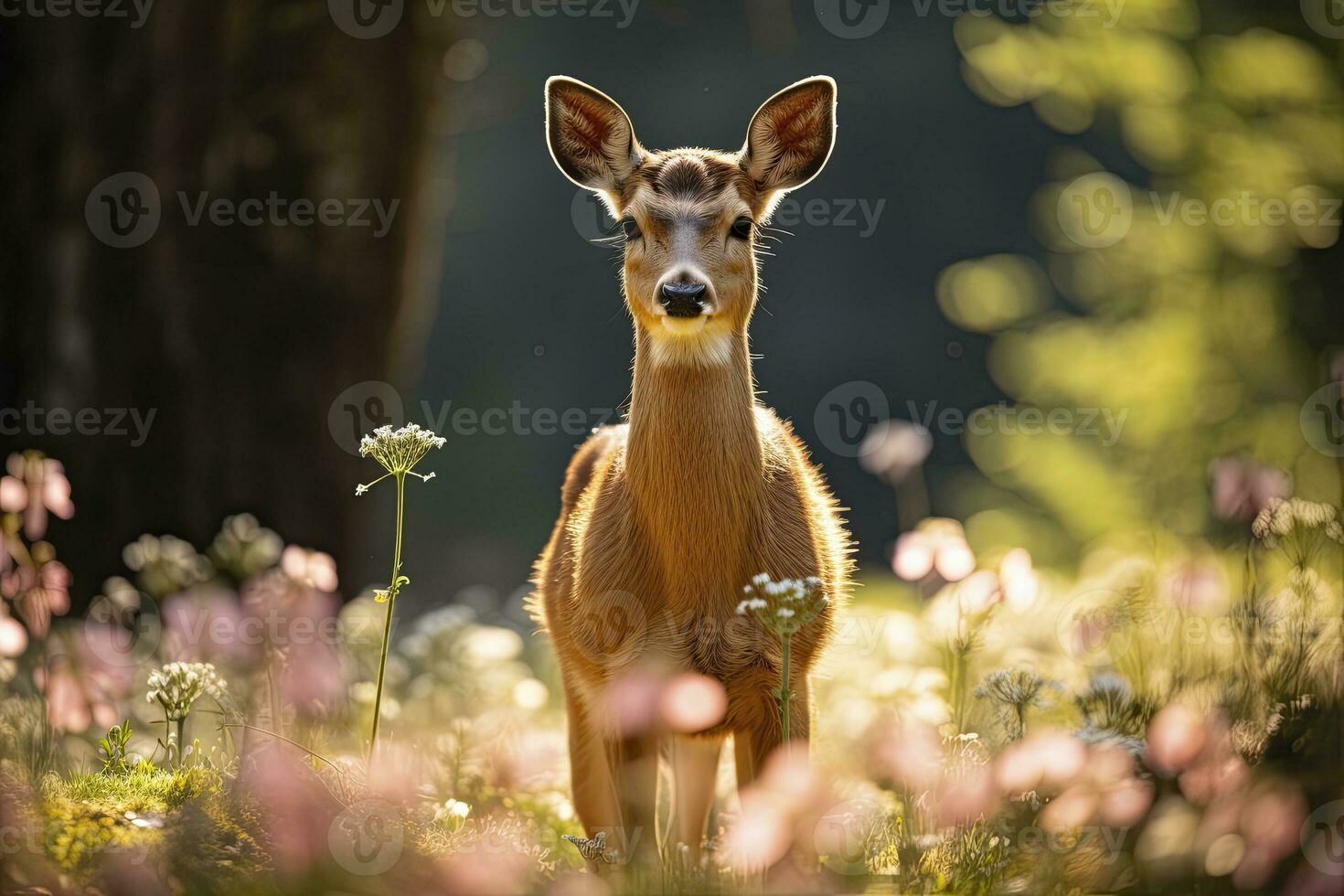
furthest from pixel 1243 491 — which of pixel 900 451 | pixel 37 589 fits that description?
pixel 37 589

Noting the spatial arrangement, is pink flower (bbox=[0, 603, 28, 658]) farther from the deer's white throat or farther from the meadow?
the deer's white throat

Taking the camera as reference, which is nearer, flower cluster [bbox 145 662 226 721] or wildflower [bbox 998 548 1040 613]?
flower cluster [bbox 145 662 226 721]

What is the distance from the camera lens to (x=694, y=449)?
434 cm

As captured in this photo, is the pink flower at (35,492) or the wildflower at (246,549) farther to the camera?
the wildflower at (246,549)

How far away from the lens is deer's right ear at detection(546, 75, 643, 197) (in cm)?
479

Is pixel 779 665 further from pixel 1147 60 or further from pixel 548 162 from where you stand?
pixel 548 162

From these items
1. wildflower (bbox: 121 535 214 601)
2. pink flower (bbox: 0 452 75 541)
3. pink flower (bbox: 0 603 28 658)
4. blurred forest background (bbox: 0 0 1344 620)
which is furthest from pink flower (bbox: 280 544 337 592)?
blurred forest background (bbox: 0 0 1344 620)

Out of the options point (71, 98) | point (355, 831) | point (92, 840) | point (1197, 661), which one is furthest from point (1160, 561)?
point (71, 98)

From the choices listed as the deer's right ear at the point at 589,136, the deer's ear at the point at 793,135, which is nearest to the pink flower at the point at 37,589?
the deer's right ear at the point at 589,136

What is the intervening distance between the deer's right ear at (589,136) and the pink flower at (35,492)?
2.02m

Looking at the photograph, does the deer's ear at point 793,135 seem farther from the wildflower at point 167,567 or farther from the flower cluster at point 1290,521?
the wildflower at point 167,567

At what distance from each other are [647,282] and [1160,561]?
199 cm

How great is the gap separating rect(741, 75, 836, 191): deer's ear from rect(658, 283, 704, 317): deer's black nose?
2.80ft

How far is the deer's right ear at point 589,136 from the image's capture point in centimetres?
479
